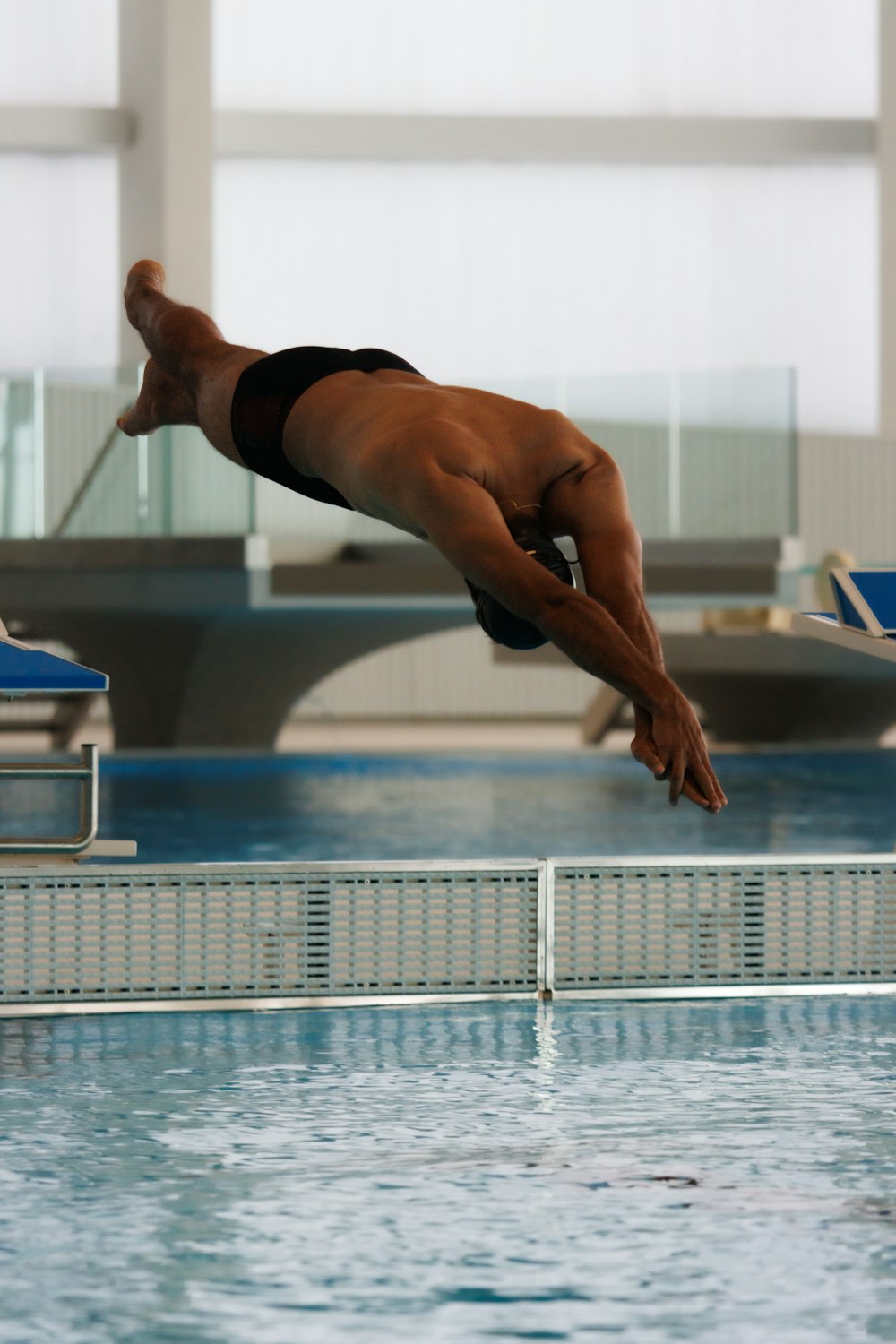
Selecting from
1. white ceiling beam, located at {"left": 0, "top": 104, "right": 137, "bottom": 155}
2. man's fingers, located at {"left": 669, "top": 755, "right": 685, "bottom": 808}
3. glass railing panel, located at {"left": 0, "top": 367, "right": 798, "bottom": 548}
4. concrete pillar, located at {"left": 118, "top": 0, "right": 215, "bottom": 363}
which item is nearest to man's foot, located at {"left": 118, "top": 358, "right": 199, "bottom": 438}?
man's fingers, located at {"left": 669, "top": 755, "right": 685, "bottom": 808}

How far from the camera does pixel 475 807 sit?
12.2m

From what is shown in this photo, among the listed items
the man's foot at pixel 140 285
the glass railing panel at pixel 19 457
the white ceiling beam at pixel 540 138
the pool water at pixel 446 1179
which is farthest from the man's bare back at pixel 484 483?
the white ceiling beam at pixel 540 138

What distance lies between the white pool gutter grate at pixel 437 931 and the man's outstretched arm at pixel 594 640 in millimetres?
2296

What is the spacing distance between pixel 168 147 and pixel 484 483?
16453 millimetres

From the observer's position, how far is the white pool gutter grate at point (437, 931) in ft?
18.9

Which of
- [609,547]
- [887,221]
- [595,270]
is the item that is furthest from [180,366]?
[887,221]

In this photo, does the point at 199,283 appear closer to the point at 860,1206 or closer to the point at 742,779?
the point at 742,779

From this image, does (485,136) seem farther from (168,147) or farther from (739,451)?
(739,451)

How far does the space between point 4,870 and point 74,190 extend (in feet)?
51.2

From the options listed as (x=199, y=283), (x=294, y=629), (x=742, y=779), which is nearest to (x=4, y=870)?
(x=742, y=779)

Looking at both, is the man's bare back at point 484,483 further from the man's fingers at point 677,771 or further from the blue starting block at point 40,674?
the blue starting block at point 40,674

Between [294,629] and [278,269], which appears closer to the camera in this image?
[294,629]

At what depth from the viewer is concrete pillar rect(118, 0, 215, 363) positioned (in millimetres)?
19312

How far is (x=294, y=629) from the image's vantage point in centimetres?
1648
